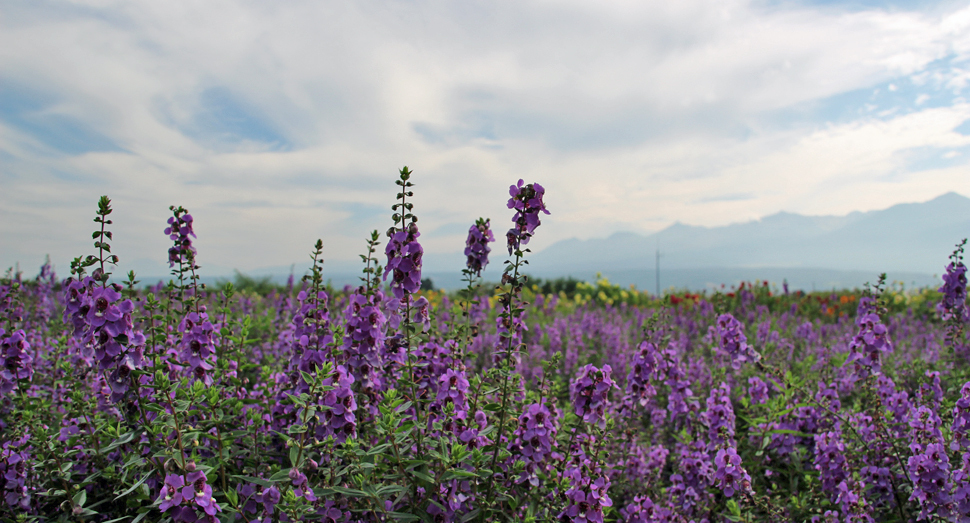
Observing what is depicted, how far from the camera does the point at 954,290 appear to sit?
5953mm

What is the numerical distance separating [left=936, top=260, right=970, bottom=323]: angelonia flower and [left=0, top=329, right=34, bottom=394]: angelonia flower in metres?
8.78

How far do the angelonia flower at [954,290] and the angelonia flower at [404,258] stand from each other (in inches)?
240

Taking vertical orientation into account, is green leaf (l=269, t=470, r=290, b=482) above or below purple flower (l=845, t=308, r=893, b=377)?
below

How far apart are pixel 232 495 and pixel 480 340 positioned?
278 inches

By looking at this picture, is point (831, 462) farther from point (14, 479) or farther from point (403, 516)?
point (14, 479)

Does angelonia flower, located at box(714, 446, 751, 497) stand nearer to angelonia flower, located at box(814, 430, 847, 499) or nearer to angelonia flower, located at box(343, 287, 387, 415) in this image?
angelonia flower, located at box(814, 430, 847, 499)

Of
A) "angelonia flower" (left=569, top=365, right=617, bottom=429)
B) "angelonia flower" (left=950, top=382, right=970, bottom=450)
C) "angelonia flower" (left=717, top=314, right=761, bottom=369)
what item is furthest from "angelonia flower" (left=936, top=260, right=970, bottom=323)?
"angelonia flower" (left=569, top=365, right=617, bottom=429)

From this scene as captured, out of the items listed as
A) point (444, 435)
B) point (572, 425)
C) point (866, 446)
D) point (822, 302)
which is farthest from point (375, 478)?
point (822, 302)

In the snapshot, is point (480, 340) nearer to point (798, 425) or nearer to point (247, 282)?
point (798, 425)

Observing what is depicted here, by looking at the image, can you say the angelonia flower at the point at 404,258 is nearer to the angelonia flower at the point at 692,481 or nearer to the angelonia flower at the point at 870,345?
the angelonia flower at the point at 692,481

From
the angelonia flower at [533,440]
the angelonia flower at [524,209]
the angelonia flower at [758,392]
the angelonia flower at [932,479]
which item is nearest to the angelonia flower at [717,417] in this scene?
the angelonia flower at [758,392]

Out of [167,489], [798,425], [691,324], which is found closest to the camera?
[167,489]

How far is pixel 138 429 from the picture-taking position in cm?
319

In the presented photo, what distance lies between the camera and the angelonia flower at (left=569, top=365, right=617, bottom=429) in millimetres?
3238
